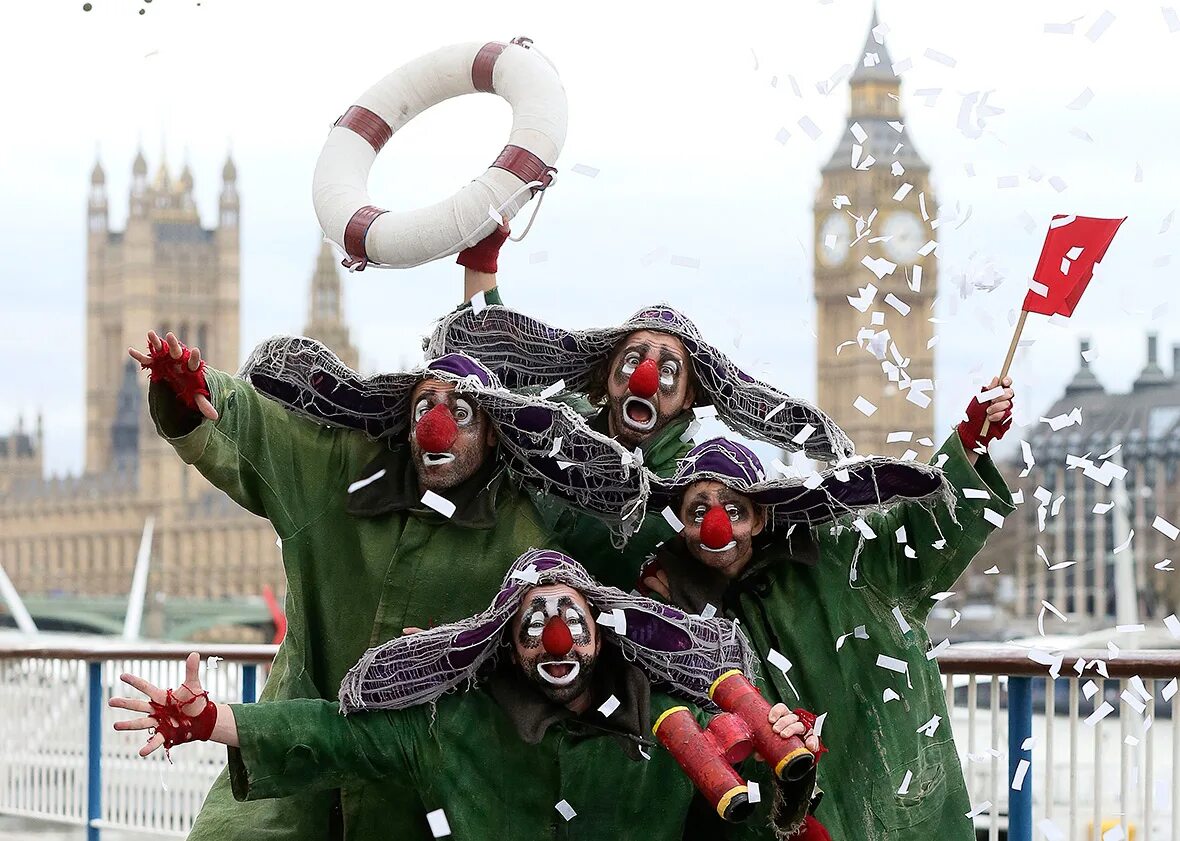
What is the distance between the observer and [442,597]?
12.0 feet

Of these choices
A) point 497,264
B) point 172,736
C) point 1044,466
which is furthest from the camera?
point 1044,466

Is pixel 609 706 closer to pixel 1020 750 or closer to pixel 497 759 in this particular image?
pixel 497 759

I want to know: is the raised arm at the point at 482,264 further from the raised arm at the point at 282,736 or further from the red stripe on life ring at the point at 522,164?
the raised arm at the point at 282,736

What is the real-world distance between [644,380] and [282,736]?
0.93m

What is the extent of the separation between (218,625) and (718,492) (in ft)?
207

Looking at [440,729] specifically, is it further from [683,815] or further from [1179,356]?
[1179,356]

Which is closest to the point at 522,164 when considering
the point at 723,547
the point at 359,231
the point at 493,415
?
the point at 359,231

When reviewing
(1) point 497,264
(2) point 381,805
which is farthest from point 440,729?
(1) point 497,264

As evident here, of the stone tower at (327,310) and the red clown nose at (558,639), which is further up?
the stone tower at (327,310)

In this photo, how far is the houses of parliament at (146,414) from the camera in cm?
6931

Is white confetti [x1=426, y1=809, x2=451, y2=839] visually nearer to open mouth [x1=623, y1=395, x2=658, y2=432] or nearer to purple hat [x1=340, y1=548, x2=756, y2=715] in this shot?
purple hat [x1=340, y1=548, x2=756, y2=715]

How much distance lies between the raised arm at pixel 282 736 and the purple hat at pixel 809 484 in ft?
2.21

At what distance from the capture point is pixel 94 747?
243 inches

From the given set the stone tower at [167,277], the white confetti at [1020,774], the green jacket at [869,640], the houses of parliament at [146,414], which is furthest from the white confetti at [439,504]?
the stone tower at [167,277]
